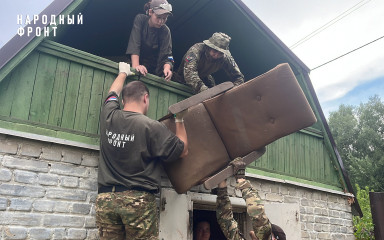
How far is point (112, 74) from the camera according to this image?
4148 mm

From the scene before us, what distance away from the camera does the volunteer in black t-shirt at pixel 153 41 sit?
14.1 ft

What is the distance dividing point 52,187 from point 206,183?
5.25 feet

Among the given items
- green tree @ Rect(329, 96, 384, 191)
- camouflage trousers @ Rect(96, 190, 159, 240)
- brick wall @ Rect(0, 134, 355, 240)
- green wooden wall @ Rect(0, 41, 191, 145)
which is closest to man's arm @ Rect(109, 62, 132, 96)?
green wooden wall @ Rect(0, 41, 191, 145)

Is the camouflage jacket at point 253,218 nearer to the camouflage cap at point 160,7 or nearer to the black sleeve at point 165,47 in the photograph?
the black sleeve at point 165,47

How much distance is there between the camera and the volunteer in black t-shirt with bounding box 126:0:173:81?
14.1 feet

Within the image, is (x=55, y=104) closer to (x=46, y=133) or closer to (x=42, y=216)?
(x=46, y=133)

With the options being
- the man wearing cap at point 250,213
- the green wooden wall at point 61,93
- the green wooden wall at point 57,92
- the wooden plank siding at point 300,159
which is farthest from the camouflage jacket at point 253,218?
the green wooden wall at point 57,92

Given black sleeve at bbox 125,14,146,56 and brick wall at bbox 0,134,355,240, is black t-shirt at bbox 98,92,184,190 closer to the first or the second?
brick wall at bbox 0,134,355,240

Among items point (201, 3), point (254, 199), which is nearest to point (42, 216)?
point (254, 199)

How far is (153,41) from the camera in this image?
15.7 ft

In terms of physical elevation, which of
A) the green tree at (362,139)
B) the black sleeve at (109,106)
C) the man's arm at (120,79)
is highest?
the green tree at (362,139)

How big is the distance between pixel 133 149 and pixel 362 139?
95.6 ft

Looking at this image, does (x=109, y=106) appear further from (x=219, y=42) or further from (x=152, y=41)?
(x=219, y=42)

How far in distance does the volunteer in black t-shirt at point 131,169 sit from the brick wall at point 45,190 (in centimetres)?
59
